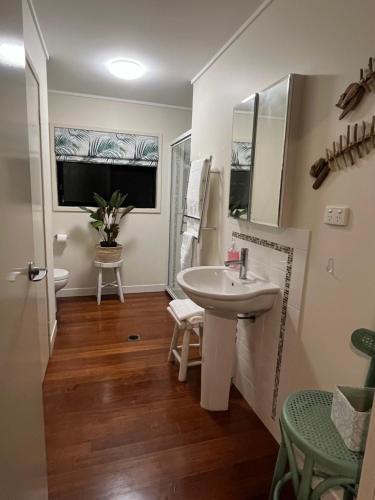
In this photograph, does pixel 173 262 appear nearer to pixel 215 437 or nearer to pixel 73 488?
pixel 215 437

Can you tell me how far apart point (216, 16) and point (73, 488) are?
106 inches

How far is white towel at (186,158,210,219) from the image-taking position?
7.97 feet

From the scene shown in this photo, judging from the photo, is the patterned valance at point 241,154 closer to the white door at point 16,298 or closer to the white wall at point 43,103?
the white door at point 16,298

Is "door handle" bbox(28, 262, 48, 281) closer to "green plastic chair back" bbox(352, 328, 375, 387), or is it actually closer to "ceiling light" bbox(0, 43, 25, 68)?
"ceiling light" bbox(0, 43, 25, 68)

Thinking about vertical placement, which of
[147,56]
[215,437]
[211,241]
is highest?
[147,56]

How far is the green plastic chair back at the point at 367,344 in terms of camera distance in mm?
1104

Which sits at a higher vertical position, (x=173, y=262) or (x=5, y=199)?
(x=5, y=199)

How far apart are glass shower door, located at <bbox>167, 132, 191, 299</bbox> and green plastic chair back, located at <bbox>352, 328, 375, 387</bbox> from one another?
2454 millimetres

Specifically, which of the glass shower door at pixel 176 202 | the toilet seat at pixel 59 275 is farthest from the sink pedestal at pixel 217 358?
the toilet seat at pixel 59 275

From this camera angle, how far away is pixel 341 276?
1.29 meters

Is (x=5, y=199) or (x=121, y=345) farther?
(x=121, y=345)

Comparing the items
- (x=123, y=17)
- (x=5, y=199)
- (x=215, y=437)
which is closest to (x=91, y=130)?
(x=123, y=17)

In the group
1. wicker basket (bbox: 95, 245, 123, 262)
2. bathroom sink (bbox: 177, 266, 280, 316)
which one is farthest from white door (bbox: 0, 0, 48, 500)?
wicker basket (bbox: 95, 245, 123, 262)

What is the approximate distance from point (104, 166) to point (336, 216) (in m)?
3.07
